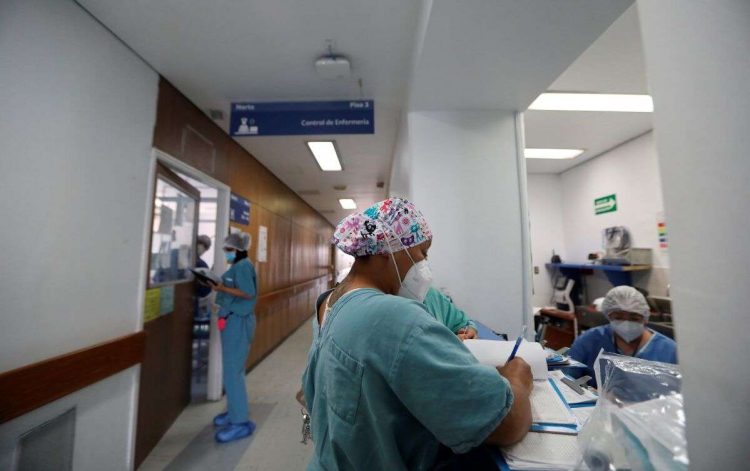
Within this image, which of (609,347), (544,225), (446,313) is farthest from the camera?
(544,225)

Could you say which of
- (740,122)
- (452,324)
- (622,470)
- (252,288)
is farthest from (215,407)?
(740,122)

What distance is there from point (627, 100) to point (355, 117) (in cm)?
275

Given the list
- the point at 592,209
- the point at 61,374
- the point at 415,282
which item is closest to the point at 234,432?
the point at 61,374

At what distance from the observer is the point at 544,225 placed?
17.8 feet

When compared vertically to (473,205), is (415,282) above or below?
below

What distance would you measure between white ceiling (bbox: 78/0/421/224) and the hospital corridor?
0.06ft

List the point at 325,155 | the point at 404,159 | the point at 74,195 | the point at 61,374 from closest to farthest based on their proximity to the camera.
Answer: the point at 61,374 < the point at 74,195 < the point at 404,159 < the point at 325,155

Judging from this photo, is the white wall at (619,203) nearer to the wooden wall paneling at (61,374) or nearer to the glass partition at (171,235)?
the glass partition at (171,235)

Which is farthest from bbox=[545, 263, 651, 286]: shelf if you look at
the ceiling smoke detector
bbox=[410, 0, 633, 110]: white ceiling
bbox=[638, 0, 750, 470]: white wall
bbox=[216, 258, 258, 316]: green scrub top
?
bbox=[216, 258, 258, 316]: green scrub top

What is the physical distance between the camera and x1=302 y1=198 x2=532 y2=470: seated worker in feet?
2.17

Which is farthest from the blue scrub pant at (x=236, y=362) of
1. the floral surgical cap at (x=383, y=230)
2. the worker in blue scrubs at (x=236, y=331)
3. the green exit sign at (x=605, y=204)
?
the green exit sign at (x=605, y=204)

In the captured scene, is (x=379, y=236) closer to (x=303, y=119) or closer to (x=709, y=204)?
(x=709, y=204)

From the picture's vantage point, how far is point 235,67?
2.39 meters

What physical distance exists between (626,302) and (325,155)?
12.0 ft
